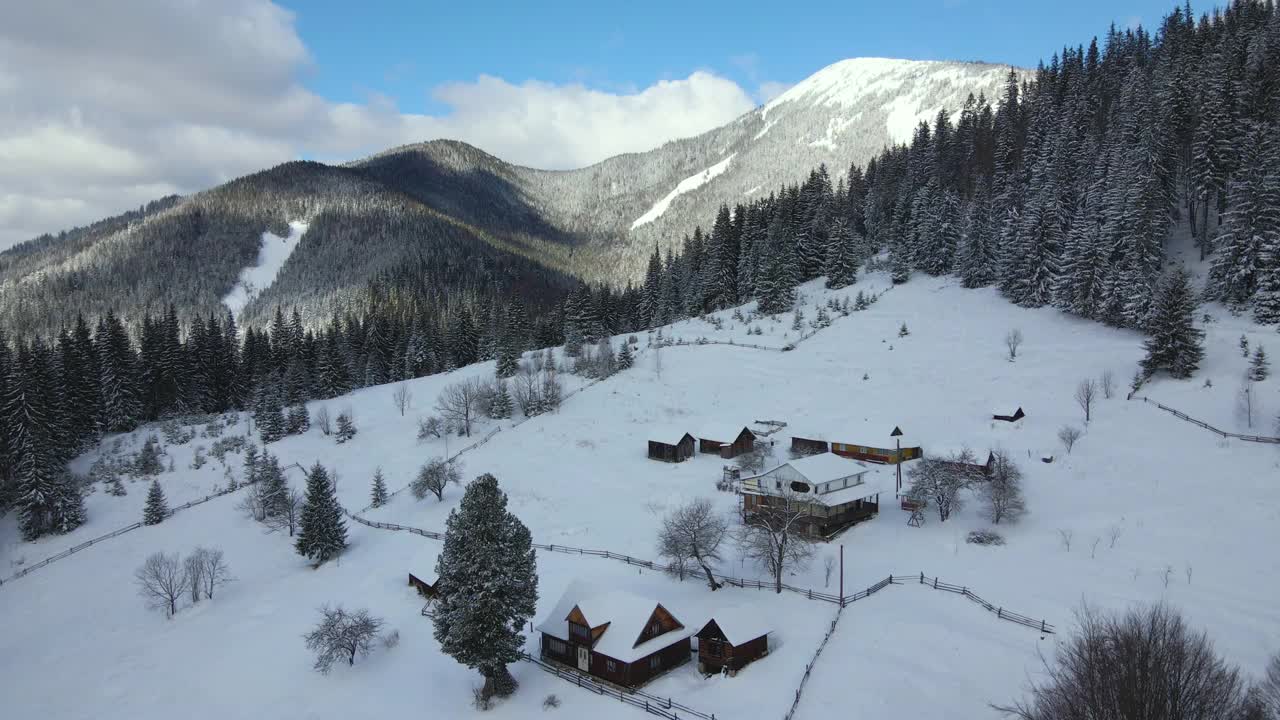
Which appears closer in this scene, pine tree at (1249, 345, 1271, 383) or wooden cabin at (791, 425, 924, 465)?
pine tree at (1249, 345, 1271, 383)

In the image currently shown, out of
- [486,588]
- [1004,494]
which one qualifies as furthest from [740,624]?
[1004,494]

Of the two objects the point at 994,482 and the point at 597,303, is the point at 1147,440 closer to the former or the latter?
the point at 994,482

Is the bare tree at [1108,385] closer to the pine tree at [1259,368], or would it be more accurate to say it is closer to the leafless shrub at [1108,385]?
the leafless shrub at [1108,385]

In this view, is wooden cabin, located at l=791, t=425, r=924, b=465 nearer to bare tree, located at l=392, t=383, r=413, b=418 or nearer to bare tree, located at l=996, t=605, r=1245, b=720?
bare tree, located at l=996, t=605, r=1245, b=720

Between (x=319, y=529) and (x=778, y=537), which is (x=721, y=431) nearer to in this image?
(x=778, y=537)

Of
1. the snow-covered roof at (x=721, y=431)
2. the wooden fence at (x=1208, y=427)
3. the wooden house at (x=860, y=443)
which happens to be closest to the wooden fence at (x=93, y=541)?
the snow-covered roof at (x=721, y=431)

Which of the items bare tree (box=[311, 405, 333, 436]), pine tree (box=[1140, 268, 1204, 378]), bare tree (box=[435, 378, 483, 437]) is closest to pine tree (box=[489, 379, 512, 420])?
bare tree (box=[435, 378, 483, 437])
